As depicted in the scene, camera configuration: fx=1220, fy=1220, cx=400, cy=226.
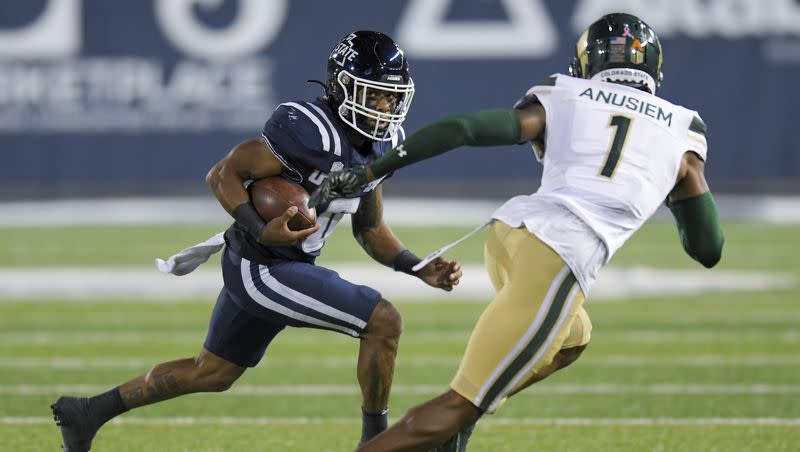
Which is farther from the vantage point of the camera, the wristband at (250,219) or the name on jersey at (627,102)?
the wristband at (250,219)

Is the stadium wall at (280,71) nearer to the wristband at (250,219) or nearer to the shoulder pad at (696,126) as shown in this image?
the wristband at (250,219)

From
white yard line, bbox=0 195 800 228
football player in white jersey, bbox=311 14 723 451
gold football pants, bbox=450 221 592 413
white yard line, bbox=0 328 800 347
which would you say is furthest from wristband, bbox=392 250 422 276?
white yard line, bbox=0 195 800 228

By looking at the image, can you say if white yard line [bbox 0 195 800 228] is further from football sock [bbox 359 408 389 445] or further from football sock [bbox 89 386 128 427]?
football sock [bbox 359 408 389 445]

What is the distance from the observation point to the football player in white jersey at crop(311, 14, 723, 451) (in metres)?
3.11

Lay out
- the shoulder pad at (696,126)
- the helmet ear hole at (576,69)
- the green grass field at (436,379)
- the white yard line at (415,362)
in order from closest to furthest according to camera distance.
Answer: the shoulder pad at (696,126) → the helmet ear hole at (576,69) → the green grass field at (436,379) → the white yard line at (415,362)

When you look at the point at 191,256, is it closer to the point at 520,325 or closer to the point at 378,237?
the point at 378,237

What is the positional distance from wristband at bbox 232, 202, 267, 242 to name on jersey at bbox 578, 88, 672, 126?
3.48 feet

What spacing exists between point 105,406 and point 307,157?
1061 millimetres

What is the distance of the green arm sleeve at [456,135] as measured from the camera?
10.1ft

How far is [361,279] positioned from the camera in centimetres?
966

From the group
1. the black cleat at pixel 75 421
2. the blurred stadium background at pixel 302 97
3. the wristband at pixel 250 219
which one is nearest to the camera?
the wristband at pixel 250 219

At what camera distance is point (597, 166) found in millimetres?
3189

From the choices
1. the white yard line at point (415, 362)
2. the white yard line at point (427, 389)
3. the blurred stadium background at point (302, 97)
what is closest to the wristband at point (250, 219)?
the white yard line at point (427, 389)

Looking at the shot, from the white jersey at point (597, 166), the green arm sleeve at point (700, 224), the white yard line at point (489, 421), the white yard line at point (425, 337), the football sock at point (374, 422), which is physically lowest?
the white yard line at point (425, 337)
